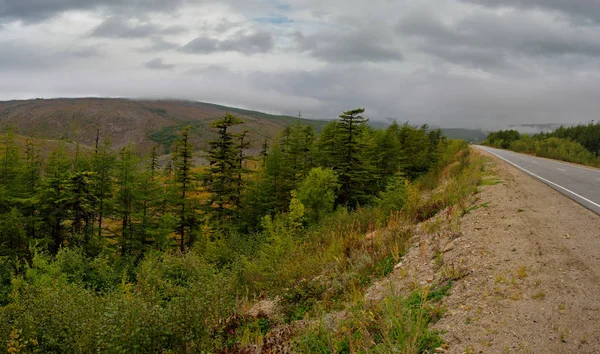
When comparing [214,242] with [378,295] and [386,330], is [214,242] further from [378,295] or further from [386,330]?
[386,330]

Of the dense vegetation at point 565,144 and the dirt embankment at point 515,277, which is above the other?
the dense vegetation at point 565,144

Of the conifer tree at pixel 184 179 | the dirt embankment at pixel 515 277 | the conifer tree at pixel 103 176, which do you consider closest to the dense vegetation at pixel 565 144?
the dirt embankment at pixel 515 277

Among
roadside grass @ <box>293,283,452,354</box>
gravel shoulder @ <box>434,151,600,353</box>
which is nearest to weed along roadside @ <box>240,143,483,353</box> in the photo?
roadside grass @ <box>293,283,452,354</box>

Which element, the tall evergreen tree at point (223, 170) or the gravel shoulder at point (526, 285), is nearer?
the gravel shoulder at point (526, 285)

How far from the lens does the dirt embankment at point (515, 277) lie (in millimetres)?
3841

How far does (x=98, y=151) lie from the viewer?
28.7 m

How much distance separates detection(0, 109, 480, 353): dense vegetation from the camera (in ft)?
16.2

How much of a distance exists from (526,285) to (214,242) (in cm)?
1836

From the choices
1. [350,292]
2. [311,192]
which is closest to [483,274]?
[350,292]

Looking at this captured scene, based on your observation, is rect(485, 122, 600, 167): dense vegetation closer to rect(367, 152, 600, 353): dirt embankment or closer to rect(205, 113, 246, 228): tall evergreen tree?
rect(367, 152, 600, 353): dirt embankment

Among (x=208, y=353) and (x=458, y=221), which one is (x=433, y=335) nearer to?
(x=208, y=353)

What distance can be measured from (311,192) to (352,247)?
47.8 feet

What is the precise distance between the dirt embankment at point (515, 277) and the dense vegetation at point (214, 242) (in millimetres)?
466

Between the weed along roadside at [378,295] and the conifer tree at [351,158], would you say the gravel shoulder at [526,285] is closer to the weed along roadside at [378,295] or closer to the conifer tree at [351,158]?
the weed along roadside at [378,295]
